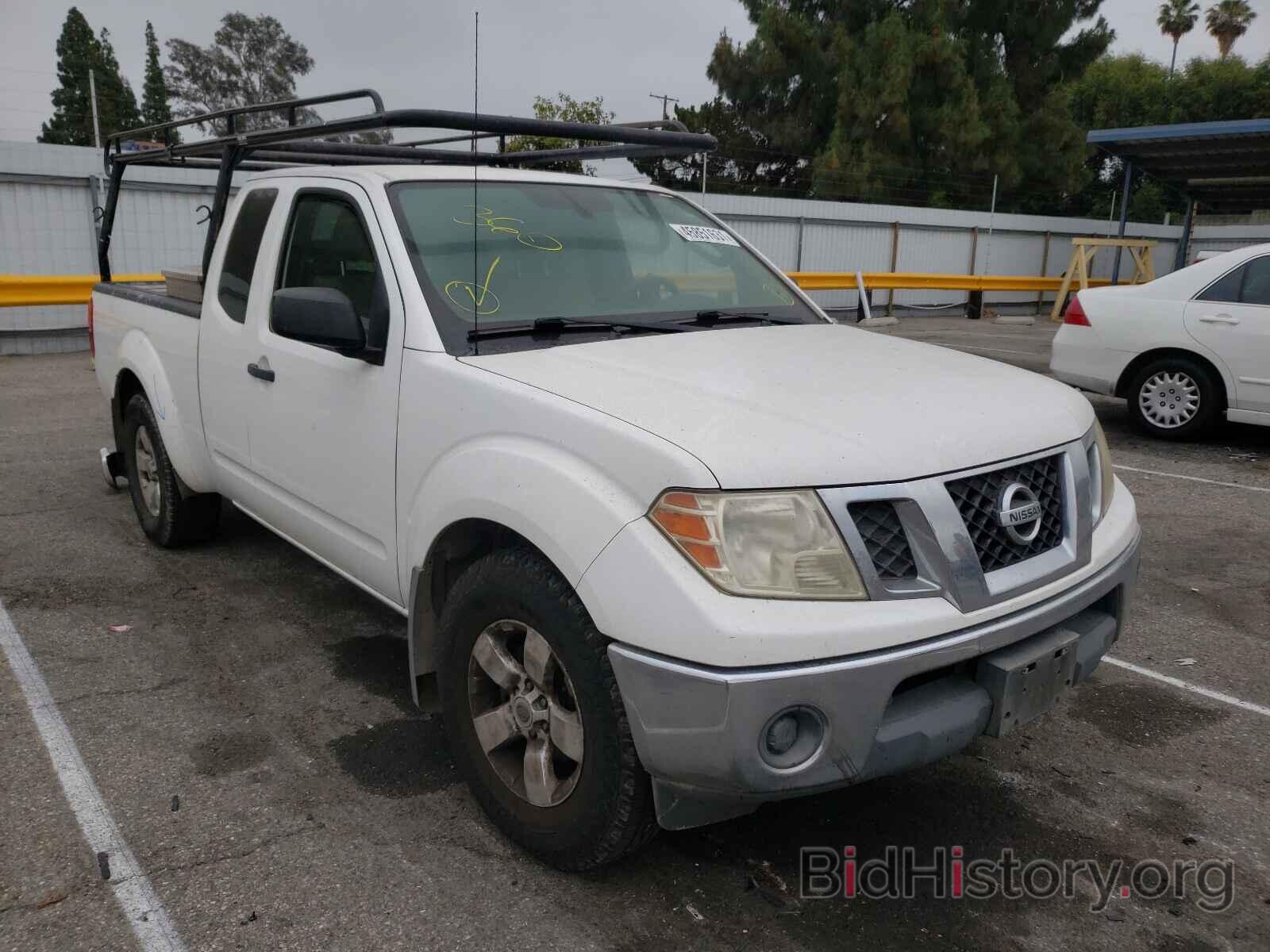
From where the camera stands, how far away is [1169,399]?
8297 millimetres

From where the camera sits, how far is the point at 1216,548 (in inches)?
224

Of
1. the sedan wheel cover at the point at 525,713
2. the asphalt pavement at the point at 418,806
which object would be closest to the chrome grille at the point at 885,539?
the sedan wheel cover at the point at 525,713

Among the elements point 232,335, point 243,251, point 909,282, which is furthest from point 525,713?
point 909,282

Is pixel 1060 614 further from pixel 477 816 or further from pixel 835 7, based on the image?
pixel 835 7

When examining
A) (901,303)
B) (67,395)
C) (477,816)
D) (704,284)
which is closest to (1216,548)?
(704,284)

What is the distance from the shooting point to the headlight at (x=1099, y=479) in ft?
9.64

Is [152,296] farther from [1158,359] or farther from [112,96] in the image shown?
[112,96]

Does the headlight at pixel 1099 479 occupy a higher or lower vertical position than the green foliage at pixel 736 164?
lower

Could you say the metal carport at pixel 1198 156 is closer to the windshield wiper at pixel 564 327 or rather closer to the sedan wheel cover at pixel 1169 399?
the sedan wheel cover at pixel 1169 399

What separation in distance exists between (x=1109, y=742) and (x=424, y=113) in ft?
9.95

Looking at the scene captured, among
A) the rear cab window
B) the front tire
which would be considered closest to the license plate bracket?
the front tire

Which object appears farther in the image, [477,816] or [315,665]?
[315,665]

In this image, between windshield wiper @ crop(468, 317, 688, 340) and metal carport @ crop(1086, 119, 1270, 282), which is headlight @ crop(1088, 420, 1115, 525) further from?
metal carport @ crop(1086, 119, 1270, 282)

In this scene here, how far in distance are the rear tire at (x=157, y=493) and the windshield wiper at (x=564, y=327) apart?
2.52 meters
